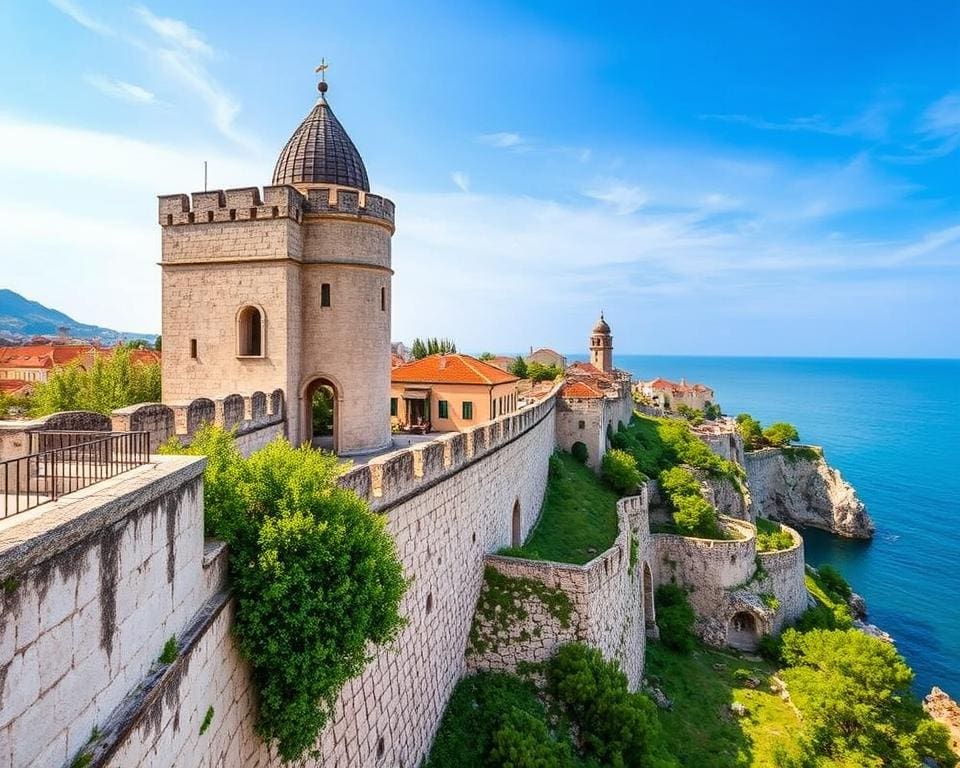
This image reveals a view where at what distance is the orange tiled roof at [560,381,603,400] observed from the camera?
34506mm

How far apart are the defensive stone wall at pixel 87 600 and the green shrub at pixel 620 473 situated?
29.0 meters

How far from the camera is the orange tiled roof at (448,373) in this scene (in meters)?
28.7

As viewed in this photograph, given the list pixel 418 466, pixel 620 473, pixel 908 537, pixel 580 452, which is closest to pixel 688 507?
pixel 620 473

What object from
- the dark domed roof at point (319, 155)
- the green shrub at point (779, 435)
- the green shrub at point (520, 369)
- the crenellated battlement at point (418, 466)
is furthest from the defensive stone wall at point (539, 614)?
the green shrub at point (779, 435)

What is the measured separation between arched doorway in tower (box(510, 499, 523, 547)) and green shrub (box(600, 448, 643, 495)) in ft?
42.5

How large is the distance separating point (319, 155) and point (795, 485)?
199ft

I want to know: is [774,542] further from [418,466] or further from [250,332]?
[250,332]

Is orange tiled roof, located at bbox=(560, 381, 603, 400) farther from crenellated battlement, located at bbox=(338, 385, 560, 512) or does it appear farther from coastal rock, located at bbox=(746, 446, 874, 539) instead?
coastal rock, located at bbox=(746, 446, 874, 539)

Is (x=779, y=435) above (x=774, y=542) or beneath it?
above

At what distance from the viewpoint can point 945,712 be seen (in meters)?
26.0

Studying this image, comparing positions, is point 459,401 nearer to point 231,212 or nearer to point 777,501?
point 231,212

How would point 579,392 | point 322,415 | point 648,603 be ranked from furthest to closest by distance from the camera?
point 579,392, point 648,603, point 322,415

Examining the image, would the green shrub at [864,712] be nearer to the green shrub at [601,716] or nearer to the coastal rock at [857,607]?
the green shrub at [601,716]

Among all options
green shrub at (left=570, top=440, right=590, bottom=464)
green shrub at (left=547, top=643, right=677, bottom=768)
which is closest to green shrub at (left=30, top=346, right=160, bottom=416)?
green shrub at (left=547, top=643, right=677, bottom=768)
